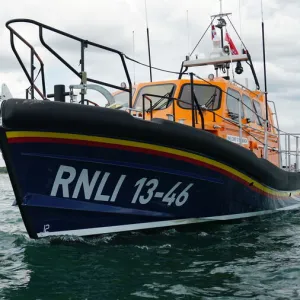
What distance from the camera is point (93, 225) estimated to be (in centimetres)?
498

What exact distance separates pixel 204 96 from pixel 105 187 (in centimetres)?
280

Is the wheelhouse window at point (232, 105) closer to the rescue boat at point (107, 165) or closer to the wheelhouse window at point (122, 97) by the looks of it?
the rescue boat at point (107, 165)

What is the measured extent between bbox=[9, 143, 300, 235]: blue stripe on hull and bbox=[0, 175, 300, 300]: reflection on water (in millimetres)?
238

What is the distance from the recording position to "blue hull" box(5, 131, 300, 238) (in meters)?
4.56

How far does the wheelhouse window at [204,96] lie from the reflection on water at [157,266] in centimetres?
194

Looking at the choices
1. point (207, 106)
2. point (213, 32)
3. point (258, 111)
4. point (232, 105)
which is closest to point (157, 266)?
point (207, 106)

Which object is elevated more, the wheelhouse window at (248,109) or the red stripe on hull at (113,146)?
the wheelhouse window at (248,109)

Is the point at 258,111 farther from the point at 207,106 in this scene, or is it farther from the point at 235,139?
the point at 207,106

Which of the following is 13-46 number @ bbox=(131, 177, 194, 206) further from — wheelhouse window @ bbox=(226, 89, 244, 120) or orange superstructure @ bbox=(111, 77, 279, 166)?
wheelhouse window @ bbox=(226, 89, 244, 120)

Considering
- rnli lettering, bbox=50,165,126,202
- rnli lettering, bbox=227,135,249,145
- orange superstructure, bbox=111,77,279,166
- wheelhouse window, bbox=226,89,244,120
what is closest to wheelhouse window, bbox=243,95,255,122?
orange superstructure, bbox=111,77,279,166

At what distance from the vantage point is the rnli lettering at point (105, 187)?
184 inches

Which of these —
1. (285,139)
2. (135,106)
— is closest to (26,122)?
(135,106)

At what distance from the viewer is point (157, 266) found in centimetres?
423

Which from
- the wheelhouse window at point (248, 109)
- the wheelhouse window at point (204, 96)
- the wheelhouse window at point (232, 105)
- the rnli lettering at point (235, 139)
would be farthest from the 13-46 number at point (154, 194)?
the wheelhouse window at point (248, 109)
